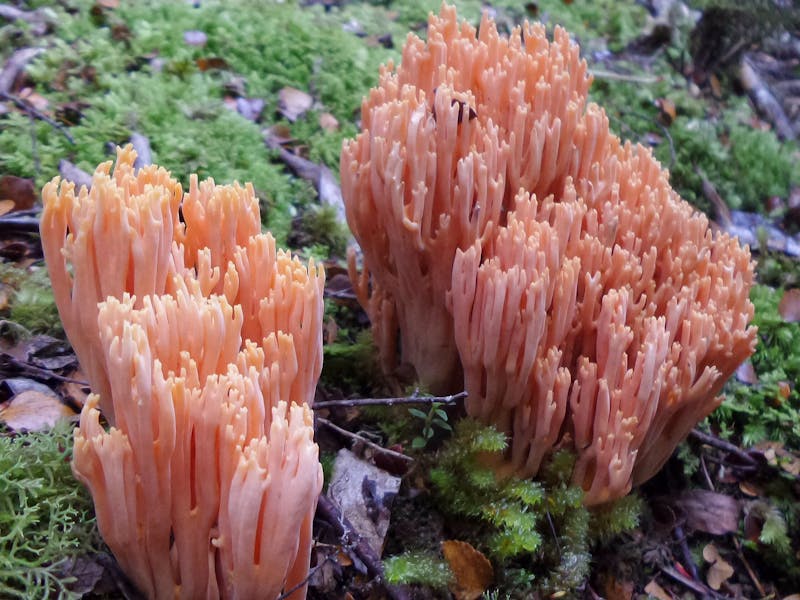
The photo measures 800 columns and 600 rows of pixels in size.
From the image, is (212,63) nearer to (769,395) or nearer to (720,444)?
(720,444)

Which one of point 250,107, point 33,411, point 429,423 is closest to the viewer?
point 33,411

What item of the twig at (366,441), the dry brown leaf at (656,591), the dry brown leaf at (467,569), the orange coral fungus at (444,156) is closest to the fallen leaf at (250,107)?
the orange coral fungus at (444,156)

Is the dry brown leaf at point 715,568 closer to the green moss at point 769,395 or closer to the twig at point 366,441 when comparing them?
the green moss at point 769,395

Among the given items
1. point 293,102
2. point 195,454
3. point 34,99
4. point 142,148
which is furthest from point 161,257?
point 293,102

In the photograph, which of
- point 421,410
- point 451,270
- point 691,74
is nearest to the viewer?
point 451,270

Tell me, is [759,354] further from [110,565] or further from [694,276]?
[110,565]

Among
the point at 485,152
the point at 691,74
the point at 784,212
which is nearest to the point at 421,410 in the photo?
the point at 485,152

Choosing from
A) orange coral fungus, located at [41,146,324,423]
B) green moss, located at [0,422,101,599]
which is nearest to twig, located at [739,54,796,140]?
orange coral fungus, located at [41,146,324,423]
